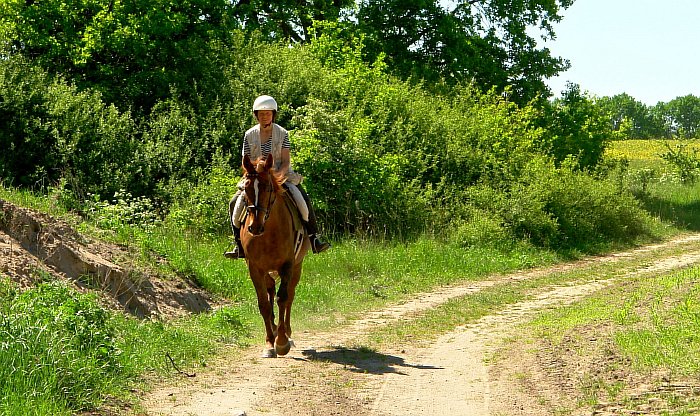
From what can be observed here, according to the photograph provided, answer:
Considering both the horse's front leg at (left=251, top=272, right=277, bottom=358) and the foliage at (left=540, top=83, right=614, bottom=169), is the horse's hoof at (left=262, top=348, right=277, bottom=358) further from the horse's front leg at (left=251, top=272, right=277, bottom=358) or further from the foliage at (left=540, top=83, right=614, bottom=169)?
the foliage at (left=540, top=83, right=614, bottom=169)

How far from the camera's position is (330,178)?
23.7m

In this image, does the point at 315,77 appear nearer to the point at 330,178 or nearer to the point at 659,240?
the point at 330,178

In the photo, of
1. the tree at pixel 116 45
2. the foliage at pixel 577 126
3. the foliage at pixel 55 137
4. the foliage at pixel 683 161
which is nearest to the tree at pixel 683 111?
the foliage at pixel 683 161

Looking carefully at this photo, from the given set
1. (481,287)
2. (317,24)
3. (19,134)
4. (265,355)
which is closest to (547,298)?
(481,287)

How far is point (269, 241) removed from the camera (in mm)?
11188

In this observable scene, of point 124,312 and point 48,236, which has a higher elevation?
point 48,236

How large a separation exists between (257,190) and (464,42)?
26.6 meters

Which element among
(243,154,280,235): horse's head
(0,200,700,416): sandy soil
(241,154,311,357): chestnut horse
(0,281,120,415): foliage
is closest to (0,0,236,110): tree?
(0,200,700,416): sandy soil

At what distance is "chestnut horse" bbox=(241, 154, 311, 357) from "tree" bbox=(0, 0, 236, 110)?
15.8 m

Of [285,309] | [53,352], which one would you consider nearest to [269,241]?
[285,309]

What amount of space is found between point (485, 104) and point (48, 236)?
21.1 metres

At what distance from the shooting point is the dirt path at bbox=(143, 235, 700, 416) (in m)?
8.29

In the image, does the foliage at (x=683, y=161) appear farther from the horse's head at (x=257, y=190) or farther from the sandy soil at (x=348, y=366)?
the horse's head at (x=257, y=190)

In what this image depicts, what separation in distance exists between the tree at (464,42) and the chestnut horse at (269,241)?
77.3 ft
